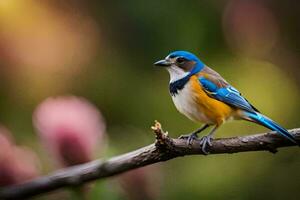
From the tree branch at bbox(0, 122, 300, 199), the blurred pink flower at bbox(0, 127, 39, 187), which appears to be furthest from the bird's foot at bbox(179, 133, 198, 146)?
the blurred pink flower at bbox(0, 127, 39, 187)

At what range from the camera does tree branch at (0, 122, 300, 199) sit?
197 cm

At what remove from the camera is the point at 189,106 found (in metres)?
2.30

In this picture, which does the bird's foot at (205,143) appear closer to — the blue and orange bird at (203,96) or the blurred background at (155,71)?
the blue and orange bird at (203,96)

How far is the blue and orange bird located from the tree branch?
0.47ft

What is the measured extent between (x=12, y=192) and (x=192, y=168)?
25.5 inches

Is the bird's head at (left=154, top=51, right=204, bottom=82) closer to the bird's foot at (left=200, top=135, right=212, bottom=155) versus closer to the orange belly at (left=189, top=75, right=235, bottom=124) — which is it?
the orange belly at (left=189, top=75, right=235, bottom=124)

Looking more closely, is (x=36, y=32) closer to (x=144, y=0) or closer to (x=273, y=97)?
(x=144, y=0)

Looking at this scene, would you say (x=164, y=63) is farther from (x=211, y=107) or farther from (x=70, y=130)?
(x=70, y=130)

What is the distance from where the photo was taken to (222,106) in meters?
2.33

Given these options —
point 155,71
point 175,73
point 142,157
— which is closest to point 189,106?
point 175,73

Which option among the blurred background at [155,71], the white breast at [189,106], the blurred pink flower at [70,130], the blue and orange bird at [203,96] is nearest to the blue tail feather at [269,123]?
the blue and orange bird at [203,96]

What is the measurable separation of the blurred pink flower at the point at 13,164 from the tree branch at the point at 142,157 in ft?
0.07

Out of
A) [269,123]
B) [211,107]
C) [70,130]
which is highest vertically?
[70,130]

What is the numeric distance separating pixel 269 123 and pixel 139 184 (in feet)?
1.39
